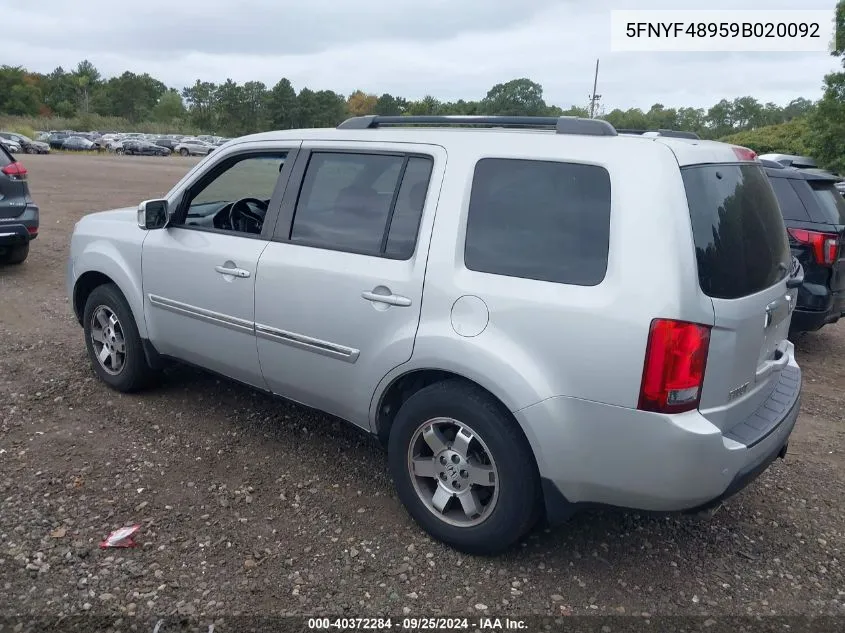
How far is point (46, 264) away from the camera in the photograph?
9.61 meters

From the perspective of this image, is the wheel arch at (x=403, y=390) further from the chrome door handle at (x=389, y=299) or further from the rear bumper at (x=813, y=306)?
the rear bumper at (x=813, y=306)

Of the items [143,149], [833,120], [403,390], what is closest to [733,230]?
[403,390]

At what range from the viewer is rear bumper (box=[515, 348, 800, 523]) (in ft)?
8.80

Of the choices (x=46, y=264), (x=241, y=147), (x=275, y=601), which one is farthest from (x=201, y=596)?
(x=46, y=264)

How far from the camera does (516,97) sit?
12328 millimetres

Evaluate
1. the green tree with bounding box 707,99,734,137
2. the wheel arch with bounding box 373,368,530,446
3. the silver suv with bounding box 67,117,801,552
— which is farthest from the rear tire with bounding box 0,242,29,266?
the green tree with bounding box 707,99,734,137

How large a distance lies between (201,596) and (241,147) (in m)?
2.49

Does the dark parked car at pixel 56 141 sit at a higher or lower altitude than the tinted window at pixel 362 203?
lower

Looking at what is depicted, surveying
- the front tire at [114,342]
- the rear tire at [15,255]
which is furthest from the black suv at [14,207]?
the front tire at [114,342]

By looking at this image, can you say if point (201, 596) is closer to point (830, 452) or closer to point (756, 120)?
point (830, 452)

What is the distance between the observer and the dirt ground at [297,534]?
2979mm

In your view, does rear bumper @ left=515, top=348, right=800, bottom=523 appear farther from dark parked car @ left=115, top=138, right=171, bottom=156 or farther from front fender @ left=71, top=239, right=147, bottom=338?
dark parked car @ left=115, top=138, right=171, bottom=156

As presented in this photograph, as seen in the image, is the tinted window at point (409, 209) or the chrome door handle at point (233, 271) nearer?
the tinted window at point (409, 209)

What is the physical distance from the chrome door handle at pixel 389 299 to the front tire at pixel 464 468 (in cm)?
39
